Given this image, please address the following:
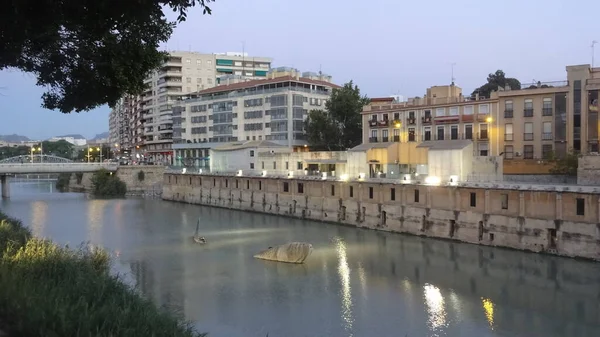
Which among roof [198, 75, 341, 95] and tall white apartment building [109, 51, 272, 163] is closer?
roof [198, 75, 341, 95]

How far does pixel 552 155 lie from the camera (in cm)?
4922

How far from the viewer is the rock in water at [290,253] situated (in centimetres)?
3569

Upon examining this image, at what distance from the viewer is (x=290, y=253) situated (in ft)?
117

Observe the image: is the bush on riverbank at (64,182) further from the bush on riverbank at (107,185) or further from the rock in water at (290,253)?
the rock in water at (290,253)

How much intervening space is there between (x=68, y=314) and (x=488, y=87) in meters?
83.0

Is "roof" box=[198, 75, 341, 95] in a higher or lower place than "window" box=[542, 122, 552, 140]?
higher

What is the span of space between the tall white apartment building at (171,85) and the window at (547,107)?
6687 cm

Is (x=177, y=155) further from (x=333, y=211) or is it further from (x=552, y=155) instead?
(x=552, y=155)

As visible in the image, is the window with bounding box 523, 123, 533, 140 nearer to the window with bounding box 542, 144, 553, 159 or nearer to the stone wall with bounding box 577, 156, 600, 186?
the window with bounding box 542, 144, 553, 159

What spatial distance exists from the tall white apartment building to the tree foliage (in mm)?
72157

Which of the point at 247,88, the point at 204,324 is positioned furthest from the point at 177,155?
the point at 204,324

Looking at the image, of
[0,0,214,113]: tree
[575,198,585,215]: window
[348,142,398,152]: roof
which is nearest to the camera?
[0,0,214,113]: tree

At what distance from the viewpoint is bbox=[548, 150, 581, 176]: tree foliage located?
4509 centimetres

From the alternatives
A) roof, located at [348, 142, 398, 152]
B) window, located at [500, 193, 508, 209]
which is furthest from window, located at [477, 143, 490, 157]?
window, located at [500, 193, 508, 209]
